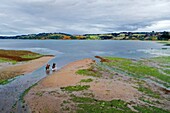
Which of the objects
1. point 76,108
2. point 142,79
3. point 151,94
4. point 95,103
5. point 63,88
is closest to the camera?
point 76,108

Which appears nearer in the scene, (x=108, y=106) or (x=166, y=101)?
(x=108, y=106)

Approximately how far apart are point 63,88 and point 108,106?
9922 mm

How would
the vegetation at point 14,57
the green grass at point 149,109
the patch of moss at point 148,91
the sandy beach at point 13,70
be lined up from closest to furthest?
1. the green grass at point 149,109
2. the patch of moss at point 148,91
3. the sandy beach at point 13,70
4. the vegetation at point 14,57

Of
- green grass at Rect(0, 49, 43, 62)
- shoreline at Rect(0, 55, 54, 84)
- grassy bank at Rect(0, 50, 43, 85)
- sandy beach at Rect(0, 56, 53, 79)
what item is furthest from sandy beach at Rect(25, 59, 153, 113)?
green grass at Rect(0, 49, 43, 62)

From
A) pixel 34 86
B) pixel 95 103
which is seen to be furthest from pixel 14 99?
pixel 95 103

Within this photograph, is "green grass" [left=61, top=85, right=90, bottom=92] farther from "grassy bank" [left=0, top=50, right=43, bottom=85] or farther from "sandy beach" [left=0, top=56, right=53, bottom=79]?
"sandy beach" [left=0, top=56, right=53, bottom=79]

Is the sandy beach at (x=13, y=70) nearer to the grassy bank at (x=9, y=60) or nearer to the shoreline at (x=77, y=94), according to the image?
the grassy bank at (x=9, y=60)

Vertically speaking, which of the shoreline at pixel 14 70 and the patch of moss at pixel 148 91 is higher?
the patch of moss at pixel 148 91

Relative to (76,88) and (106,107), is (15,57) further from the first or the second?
(106,107)

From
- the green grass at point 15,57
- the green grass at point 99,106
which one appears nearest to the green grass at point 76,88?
the green grass at point 99,106

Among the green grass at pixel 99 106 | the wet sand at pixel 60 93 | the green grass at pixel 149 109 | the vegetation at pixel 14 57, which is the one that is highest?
the green grass at pixel 99 106

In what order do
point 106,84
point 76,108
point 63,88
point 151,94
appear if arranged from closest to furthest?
point 76,108 < point 151,94 < point 63,88 < point 106,84

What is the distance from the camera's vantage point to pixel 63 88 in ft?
98.5

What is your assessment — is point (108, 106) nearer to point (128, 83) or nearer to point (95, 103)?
point (95, 103)
